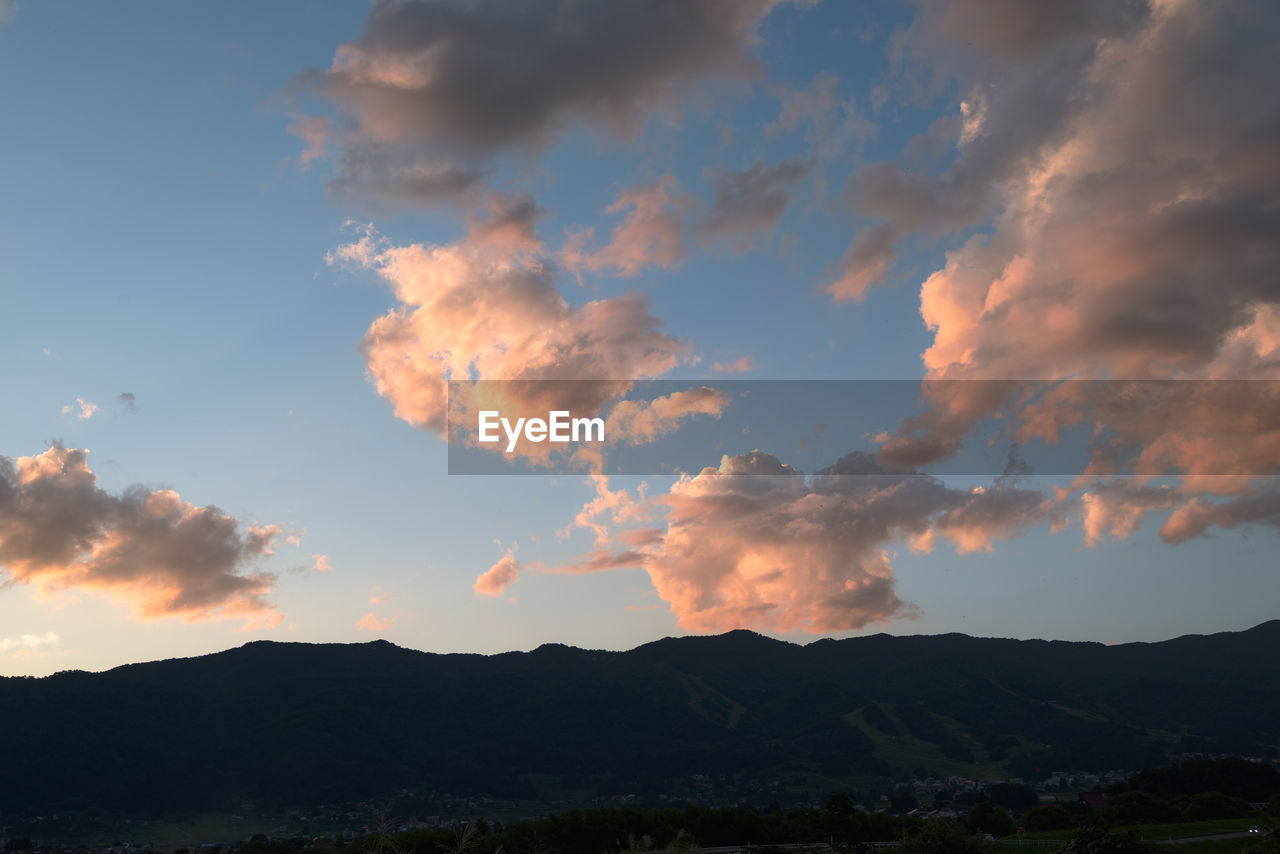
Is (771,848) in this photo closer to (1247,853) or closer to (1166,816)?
(1247,853)

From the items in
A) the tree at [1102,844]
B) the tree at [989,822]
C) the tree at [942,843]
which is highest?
the tree at [1102,844]

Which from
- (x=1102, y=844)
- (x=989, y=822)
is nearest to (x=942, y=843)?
(x=1102, y=844)

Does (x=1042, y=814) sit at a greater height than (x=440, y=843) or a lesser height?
lesser

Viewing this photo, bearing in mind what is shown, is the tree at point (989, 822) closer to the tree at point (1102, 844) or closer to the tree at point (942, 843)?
the tree at point (942, 843)

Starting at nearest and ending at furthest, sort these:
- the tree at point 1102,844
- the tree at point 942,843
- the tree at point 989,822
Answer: the tree at point 1102,844
the tree at point 942,843
the tree at point 989,822

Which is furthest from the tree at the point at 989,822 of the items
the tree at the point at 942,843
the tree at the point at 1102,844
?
the tree at the point at 1102,844

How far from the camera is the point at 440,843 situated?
10994cm

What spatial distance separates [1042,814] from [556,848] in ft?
330

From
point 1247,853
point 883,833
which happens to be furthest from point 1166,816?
point 1247,853

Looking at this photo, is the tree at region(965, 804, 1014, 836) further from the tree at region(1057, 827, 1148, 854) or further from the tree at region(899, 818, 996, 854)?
the tree at region(1057, 827, 1148, 854)

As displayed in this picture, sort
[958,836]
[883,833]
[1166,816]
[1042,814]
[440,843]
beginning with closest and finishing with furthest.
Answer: [958,836] < [440,843] < [883,833] < [1166,816] < [1042,814]

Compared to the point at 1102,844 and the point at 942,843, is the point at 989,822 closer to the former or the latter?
the point at 942,843

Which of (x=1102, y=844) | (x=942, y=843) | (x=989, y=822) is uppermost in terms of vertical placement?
(x=1102, y=844)

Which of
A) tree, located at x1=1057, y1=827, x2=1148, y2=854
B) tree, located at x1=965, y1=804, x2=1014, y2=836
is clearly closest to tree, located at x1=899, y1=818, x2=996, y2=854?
tree, located at x1=1057, y1=827, x2=1148, y2=854
